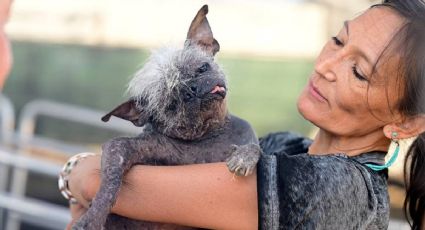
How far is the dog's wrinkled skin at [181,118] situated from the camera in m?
1.79

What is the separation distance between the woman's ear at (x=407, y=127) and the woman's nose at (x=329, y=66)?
0.20 m

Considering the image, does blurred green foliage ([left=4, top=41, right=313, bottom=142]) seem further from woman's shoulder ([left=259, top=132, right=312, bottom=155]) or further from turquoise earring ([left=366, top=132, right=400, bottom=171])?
turquoise earring ([left=366, top=132, right=400, bottom=171])

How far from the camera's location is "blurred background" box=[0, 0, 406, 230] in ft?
18.6

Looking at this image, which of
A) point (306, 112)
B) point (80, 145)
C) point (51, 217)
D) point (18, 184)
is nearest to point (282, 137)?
point (306, 112)

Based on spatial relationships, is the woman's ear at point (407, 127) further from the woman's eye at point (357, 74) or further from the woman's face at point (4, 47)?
the woman's face at point (4, 47)

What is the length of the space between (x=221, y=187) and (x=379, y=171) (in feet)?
1.43

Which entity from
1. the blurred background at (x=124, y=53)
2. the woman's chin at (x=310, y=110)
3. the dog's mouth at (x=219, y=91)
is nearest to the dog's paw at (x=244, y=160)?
the dog's mouth at (x=219, y=91)

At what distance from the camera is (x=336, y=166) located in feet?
5.82

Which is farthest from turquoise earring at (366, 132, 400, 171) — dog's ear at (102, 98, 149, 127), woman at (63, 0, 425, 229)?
dog's ear at (102, 98, 149, 127)

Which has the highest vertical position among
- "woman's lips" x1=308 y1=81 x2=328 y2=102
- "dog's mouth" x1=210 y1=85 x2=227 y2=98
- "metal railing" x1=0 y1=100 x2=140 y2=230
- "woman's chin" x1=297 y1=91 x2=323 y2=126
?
"dog's mouth" x1=210 y1=85 x2=227 y2=98

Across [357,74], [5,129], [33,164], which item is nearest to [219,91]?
[357,74]

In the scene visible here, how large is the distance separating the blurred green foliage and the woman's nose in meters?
3.58

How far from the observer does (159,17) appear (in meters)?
6.05

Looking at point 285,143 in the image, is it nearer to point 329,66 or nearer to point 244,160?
point 329,66
